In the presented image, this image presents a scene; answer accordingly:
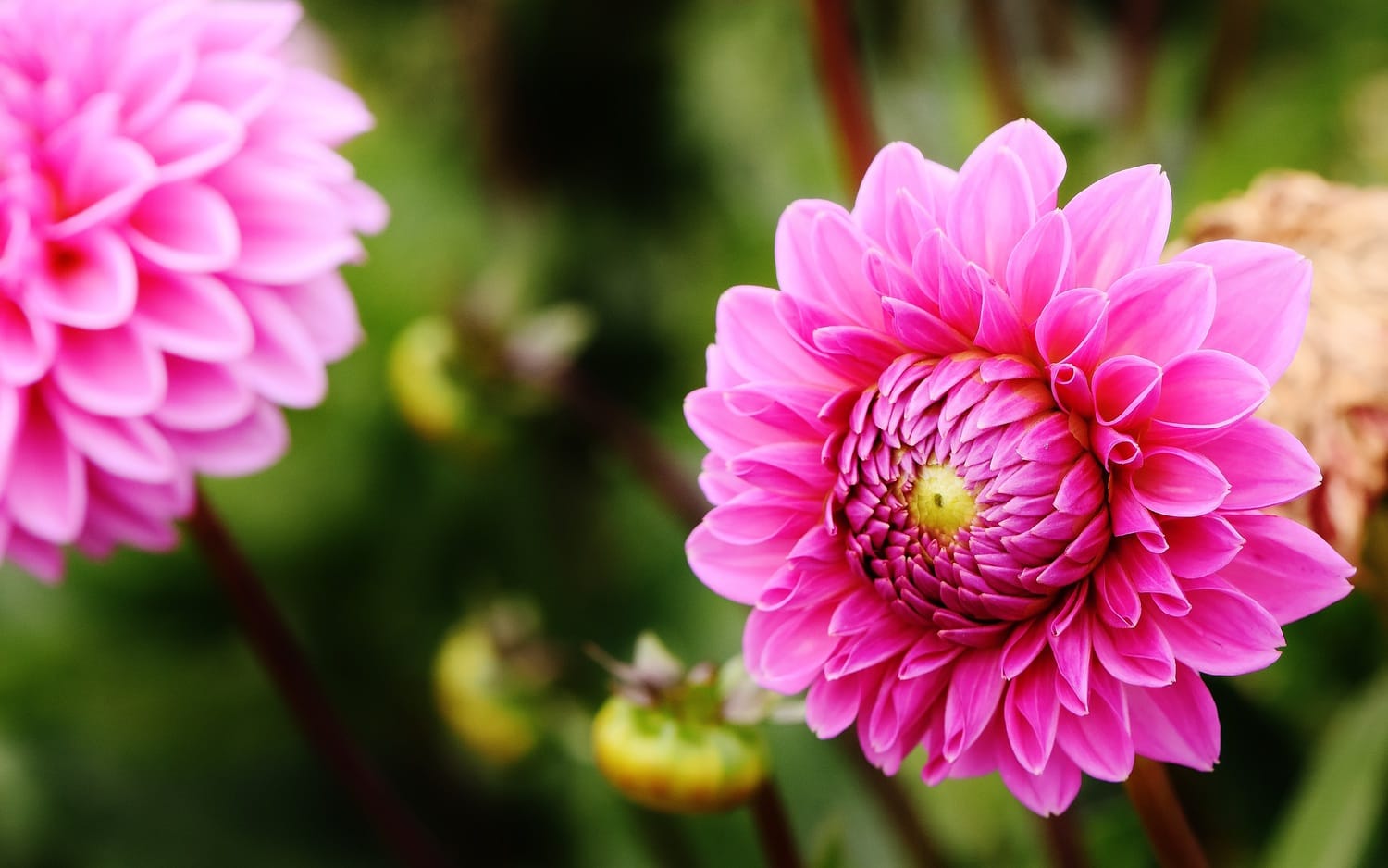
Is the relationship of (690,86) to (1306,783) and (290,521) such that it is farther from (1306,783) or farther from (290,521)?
(1306,783)

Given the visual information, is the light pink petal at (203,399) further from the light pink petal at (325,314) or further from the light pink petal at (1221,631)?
the light pink petal at (1221,631)

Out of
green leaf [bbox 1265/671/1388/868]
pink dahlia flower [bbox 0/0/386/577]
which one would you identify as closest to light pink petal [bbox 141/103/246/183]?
pink dahlia flower [bbox 0/0/386/577]

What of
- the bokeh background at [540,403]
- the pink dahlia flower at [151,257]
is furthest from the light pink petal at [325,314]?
the bokeh background at [540,403]

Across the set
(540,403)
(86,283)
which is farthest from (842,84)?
(86,283)

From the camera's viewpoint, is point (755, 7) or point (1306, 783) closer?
point (1306, 783)

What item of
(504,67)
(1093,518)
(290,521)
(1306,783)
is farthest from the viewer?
(504,67)

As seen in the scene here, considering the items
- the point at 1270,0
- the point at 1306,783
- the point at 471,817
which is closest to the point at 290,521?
the point at 471,817

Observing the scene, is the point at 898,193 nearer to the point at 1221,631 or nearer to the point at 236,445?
the point at 1221,631
